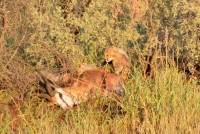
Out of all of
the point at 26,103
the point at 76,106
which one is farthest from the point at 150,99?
the point at 26,103

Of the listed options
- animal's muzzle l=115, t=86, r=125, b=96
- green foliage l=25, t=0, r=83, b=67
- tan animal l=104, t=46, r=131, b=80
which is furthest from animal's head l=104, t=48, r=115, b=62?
animal's muzzle l=115, t=86, r=125, b=96

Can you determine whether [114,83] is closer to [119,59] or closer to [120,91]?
[120,91]

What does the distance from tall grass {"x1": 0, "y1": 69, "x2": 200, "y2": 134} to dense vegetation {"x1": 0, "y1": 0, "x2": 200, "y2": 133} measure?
11 millimetres

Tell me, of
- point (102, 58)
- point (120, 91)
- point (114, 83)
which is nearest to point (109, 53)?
point (102, 58)

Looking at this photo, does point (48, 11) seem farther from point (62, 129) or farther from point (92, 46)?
point (62, 129)

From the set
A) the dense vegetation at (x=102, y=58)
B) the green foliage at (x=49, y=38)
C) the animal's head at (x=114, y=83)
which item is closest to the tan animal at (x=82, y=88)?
the animal's head at (x=114, y=83)

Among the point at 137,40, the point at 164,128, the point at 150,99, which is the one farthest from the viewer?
the point at 137,40

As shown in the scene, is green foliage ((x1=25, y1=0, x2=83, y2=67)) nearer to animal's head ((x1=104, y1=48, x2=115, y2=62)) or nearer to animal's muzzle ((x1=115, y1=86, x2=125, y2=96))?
animal's head ((x1=104, y1=48, x2=115, y2=62))

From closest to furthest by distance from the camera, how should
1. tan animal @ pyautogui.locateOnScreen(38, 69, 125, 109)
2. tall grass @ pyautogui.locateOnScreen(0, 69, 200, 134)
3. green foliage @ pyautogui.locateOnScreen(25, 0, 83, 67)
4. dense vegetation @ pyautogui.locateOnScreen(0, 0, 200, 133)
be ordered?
tall grass @ pyautogui.locateOnScreen(0, 69, 200, 134), dense vegetation @ pyautogui.locateOnScreen(0, 0, 200, 133), tan animal @ pyautogui.locateOnScreen(38, 69, 125, 109), green foliage @ pyautogui.locateOnScreen(25, 0, 83, 67)

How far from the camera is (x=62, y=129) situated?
209 inches

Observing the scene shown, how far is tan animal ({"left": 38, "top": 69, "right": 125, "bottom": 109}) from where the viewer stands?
623cm

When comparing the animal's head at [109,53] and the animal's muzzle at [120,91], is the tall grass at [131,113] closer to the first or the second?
the animal's muzzle at [120,91]

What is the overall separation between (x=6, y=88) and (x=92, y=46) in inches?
58.5

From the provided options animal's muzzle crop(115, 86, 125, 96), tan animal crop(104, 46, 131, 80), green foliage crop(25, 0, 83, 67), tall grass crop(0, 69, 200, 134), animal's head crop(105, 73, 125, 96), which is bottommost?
tall grass crop(0, 69, 200, 134)
